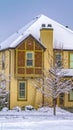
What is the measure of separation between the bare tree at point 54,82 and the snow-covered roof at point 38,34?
2280 millimetres

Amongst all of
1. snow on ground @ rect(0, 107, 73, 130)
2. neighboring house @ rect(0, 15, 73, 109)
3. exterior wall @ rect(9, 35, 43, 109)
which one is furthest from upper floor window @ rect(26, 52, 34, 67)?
snow on ground @ rect(0, 107, 73, 130)

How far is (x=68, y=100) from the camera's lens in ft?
146

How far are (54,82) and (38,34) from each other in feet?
34.0

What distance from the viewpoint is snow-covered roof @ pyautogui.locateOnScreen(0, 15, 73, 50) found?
45000 millimetres

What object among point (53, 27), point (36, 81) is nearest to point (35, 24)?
point (53, 27)

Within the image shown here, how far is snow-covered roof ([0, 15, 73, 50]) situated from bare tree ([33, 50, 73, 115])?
2.28m

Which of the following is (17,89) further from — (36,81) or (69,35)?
(69,35)

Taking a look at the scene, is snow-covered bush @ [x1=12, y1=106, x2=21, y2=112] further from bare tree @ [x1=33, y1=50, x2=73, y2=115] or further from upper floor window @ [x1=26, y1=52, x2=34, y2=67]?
upper floor window @ [x1=26, y1=52, x2=34, y2=67]

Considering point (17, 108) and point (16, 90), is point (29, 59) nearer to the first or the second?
point (16, 90)

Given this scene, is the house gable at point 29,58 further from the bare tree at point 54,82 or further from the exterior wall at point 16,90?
the bare tree at point 54,82

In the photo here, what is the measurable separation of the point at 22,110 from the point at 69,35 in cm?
1139

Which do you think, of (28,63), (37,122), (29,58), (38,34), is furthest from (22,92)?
(37,122)

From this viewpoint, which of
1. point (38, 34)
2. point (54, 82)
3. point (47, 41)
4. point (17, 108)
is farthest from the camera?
point (38, 34)

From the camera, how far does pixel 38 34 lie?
1822 inches
